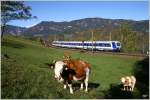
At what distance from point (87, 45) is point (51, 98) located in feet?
196

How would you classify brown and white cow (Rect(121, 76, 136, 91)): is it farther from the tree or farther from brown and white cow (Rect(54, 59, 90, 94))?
the tree

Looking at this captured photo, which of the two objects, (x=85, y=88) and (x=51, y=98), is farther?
(x=85, y=88)

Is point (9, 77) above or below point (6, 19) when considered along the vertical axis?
below

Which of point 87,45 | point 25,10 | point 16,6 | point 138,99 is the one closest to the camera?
point 138,99

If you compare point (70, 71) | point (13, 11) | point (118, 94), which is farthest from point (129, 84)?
point (13, 11)

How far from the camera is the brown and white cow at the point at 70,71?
593 inches

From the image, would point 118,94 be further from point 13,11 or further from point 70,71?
point 13,11

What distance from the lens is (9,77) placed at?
15.9 m

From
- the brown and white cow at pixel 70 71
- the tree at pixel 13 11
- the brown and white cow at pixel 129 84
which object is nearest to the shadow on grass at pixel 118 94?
the brown and white cow at pixel 129 84

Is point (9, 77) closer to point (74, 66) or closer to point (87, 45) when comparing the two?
point (74, 66)

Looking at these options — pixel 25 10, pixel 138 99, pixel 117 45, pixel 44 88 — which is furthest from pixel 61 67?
pixel 117 45

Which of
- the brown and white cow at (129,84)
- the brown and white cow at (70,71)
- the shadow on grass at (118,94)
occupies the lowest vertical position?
the shadow on grass at (118,94)

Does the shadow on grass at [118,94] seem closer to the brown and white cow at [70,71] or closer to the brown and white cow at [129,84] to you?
the brown and white cow at [129,84]

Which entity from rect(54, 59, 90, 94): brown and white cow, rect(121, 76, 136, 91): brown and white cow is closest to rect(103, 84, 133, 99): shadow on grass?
rect(121, 76, 136, 91): brown and white cow
